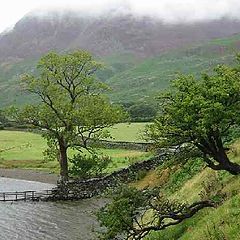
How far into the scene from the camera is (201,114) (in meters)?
25.6

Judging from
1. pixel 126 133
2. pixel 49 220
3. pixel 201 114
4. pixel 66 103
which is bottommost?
pixel 49 220

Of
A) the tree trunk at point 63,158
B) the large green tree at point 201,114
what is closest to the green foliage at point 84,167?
the tree trunk at point 63,158

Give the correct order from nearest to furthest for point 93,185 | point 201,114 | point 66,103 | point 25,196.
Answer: point 201,114 < point 25,196 < point 93,185 < point 66,103

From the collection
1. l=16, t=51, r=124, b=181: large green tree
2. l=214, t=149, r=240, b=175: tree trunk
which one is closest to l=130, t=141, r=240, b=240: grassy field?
l=214, t=149, r=240, b=175: tree trunk

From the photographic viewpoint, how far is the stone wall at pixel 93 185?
2168 inches

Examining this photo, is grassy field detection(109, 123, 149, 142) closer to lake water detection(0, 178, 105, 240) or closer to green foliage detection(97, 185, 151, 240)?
lake water detection(0, 178, 105, 240)

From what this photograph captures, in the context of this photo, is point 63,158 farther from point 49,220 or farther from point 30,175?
point 30,175

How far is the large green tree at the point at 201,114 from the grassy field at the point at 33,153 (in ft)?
137

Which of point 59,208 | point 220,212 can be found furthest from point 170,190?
point 220,212

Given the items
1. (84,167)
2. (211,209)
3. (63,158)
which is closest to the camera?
(211,209)

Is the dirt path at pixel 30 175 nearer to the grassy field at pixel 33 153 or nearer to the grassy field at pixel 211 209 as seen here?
the grassy field at pixel 33 153

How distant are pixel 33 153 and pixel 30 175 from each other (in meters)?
16.6

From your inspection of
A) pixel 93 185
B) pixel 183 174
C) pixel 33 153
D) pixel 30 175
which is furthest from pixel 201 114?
pixel 33 153

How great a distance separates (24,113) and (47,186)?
13.2m
